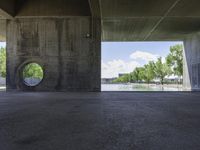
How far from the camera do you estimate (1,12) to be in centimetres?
1508

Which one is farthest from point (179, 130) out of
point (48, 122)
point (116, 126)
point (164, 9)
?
point (164, 9)

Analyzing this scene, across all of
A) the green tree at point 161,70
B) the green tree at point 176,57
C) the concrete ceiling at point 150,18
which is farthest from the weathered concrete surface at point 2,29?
the green tree at point 161,70

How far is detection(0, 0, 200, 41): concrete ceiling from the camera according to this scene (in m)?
13.7

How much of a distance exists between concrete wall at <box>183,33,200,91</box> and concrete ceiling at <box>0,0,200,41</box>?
1.59 metres

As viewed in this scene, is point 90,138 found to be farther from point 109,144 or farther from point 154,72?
point 154,72

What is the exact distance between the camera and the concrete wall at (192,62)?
20469 millimetres

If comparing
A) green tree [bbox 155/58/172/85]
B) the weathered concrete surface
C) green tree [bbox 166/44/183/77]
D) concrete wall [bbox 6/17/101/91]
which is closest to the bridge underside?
concrete wall [bbox 6/17/101/91]

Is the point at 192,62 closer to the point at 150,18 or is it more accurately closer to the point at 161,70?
the point at 150,18

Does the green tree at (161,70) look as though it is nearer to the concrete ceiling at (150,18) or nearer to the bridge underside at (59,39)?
the concrete ceiling at (150,18)

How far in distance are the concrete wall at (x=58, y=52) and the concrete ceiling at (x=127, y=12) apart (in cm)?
65

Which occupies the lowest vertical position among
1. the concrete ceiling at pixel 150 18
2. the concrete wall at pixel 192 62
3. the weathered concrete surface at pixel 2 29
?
the concrete wall at pixel 192 62

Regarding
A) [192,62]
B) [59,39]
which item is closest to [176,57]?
[192,62]

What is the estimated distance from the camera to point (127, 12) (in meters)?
15.1

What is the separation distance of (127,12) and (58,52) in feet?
18.4
